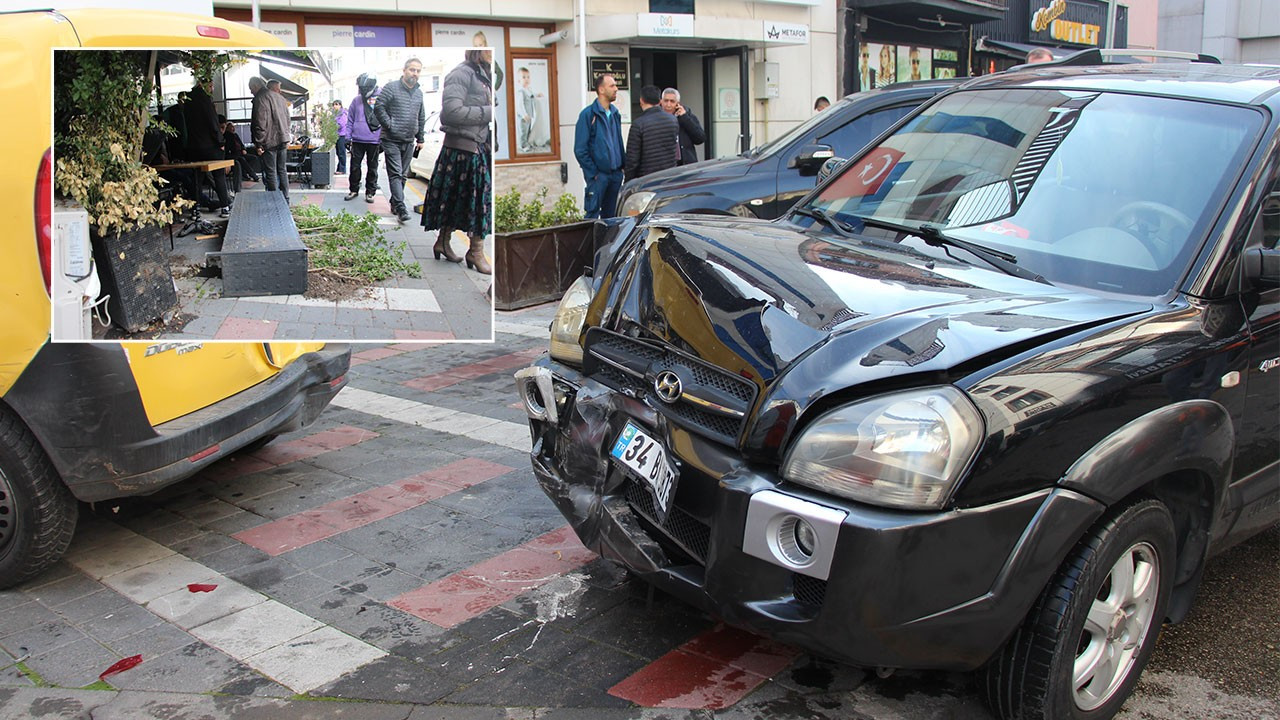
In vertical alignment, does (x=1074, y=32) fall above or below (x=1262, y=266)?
above

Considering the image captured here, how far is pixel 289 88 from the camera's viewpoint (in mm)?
3098

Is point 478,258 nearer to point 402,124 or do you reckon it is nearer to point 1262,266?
point 402,124

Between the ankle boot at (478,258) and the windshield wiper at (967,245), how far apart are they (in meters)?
1.41

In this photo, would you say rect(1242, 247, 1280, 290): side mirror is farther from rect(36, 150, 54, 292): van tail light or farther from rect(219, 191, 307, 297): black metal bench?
rect(36, 150, 54, 292): van tail light

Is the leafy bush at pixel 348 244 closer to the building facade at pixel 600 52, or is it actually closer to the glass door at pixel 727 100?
the building facade at pixel 600 52

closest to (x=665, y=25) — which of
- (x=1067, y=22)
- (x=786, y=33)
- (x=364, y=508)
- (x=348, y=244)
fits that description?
(x=786, y=33)

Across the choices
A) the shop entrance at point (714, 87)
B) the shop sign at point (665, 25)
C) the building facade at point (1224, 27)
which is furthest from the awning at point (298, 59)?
the building facade at point (1224, 27)

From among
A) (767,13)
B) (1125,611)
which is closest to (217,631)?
(1125,611)

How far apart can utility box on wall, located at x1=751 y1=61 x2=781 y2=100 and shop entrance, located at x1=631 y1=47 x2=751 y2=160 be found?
1.45 ft

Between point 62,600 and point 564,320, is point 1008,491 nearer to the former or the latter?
point 564,320

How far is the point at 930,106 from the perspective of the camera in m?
4.38

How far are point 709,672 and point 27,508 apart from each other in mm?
2459

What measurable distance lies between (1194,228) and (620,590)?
7.25 feet

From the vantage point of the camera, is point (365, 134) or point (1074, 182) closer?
point (365, 134)
